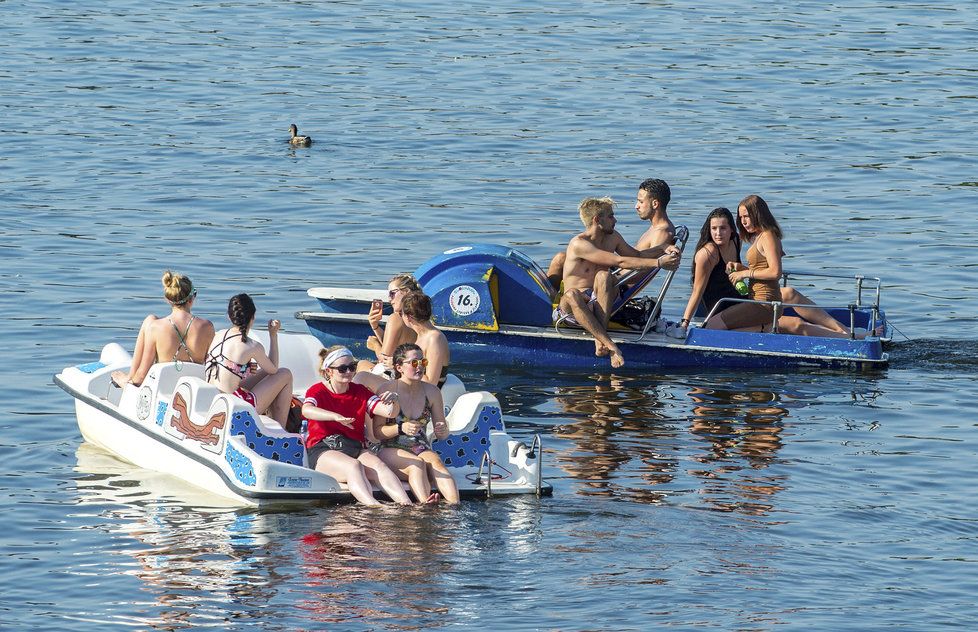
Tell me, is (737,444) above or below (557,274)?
below

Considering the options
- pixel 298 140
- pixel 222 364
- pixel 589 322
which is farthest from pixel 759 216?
pixel 298 140

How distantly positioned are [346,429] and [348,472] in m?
0.38

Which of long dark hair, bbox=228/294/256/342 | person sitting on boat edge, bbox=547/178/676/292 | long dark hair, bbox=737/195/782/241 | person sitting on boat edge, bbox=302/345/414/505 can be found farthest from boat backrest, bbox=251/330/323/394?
long dark hair, bbox=737/195/782/241

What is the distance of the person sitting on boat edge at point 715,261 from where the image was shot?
52.2 feet

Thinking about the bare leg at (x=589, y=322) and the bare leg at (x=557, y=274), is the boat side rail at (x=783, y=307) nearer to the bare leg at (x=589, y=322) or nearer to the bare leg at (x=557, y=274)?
the bare leg at (x=589, y=322)

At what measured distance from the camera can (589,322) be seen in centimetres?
1561

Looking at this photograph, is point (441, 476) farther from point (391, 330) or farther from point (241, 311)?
point (391, 330)

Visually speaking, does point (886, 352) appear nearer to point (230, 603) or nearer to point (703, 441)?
point (703, 441)

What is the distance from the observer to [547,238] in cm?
2122

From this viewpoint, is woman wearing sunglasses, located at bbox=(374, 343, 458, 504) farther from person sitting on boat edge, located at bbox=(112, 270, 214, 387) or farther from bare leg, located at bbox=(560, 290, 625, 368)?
bare leg, located at bbox=(560, 290, 625, 368)

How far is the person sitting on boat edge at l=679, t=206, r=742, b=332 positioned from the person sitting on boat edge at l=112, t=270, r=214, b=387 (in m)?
5.34

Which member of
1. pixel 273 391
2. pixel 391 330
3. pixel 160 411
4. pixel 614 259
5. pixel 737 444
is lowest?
pixel 737 444

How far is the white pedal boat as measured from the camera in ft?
38.3

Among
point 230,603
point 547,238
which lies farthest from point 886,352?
point 230,603
